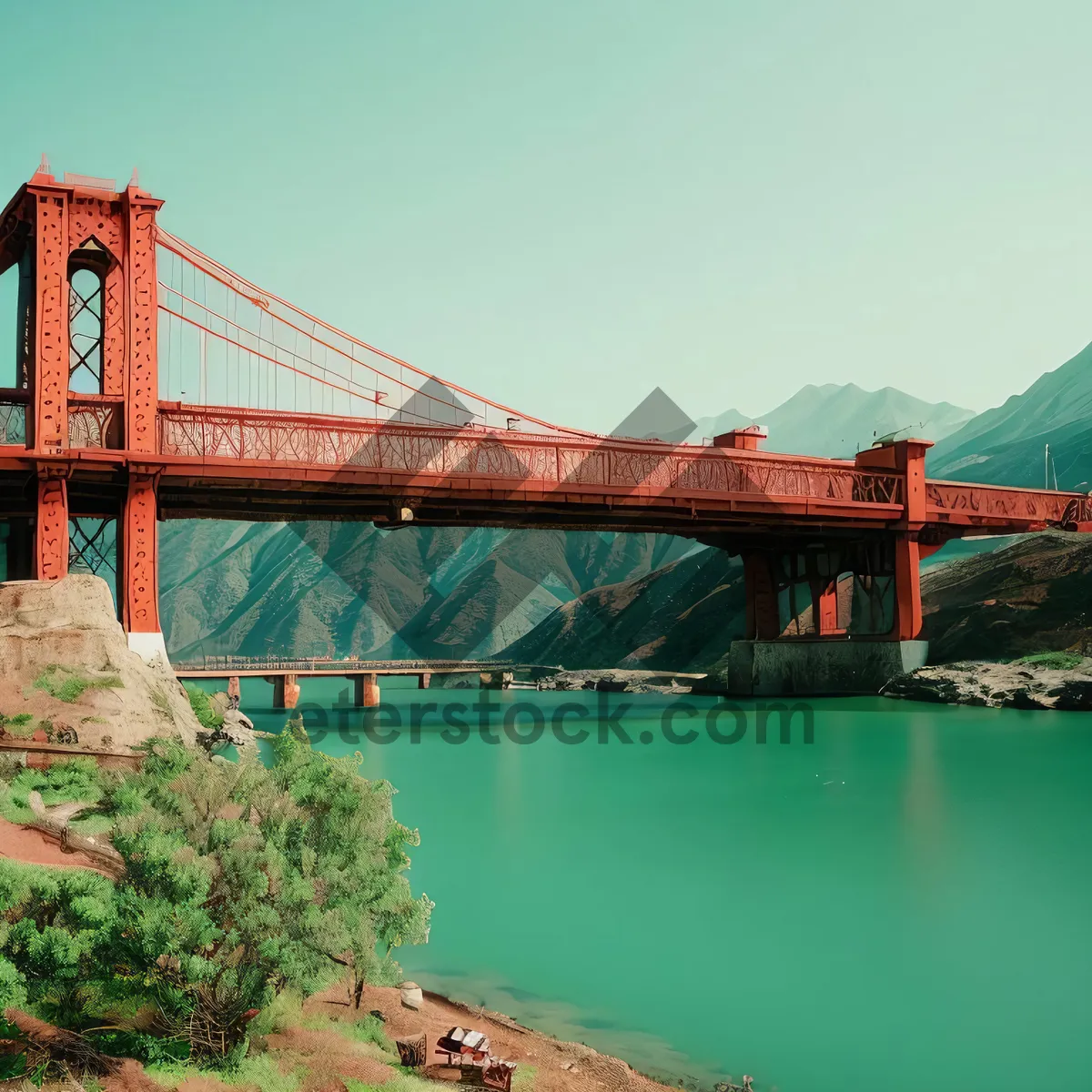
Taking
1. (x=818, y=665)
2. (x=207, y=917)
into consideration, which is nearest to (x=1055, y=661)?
(x=818, y=665)

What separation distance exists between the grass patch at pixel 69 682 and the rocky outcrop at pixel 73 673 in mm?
17

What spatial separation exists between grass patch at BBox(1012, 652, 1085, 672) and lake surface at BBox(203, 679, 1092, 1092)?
13.6 meters

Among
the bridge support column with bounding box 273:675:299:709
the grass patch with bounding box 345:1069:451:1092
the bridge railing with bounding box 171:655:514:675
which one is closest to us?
the grass patch with bounding box 345:1069:451:1092

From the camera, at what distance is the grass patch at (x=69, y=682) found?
785 inches

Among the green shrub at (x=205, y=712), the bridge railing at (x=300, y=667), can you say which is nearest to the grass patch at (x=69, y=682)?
the green shrub at (x=205, y=712)

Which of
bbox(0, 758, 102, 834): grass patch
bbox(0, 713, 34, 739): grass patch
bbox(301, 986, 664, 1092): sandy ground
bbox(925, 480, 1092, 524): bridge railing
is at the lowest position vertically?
bbox(301, 986, 664, 1092): sandy ground

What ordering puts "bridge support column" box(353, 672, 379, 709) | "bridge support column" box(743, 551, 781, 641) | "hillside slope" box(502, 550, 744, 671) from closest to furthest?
"bridge support column" box(743, 551, 781, 641) → "bridge support column" box(353, 672, 379, 709) → "hillside slope" box(502, 550, 744, 671)

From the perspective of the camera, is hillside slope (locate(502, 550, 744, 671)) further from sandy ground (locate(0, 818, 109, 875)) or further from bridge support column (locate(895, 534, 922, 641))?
sandy ground (locate(0, 818, 109, 875))

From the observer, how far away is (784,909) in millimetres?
15305

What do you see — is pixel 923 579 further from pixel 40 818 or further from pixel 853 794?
pixel 40 818

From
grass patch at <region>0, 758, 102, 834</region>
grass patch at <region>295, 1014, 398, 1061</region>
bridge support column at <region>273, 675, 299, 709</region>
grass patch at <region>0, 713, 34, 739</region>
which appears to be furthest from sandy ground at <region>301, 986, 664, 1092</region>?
bridge support column at <region>273, 675, 299, 709</region>

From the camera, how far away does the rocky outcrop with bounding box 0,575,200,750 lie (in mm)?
19219

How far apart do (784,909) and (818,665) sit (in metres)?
35.7

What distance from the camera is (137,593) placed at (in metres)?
29.6
